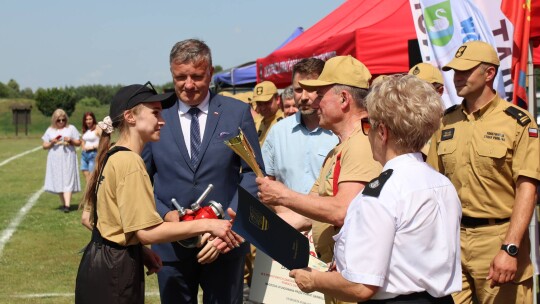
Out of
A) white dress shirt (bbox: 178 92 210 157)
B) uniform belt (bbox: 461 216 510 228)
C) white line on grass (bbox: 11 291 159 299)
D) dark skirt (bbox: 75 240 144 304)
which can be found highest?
white dress shirt (bbox: 178 92 210 157)

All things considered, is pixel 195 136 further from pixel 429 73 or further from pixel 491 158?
pixel 429 73

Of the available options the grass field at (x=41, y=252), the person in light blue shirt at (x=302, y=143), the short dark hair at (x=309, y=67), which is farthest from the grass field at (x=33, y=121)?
the short dark hair at (x=309, y=67)

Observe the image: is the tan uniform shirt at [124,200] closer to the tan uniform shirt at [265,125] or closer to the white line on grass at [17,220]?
the tan uniform shirt at [265,125]

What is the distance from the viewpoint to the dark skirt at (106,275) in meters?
4.05

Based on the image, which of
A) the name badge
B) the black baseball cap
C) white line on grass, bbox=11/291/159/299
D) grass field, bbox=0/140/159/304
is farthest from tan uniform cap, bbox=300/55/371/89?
white line on grass, bbox=11/291/159/299

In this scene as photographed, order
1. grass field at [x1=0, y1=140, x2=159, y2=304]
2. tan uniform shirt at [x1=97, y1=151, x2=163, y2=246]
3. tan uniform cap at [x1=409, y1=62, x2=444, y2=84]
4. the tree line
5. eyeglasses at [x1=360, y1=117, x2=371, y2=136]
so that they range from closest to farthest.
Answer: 1. eyeglasses at [x1=360, y1=117, x2=371, y2=136]
2. tan uniform shirt at [x1=97, y1=151, x2=163, y2=246]
3. tan uniform cap at [x1=409, y1=62, x2=444, y2=84]
4. grass field at [x1=0, y1=140, x2=159, y2=304]
5. the tree line

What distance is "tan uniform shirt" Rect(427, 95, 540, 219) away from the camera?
4.86 m

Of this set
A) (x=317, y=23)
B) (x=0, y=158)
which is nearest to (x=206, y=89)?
(x=317, y=23)

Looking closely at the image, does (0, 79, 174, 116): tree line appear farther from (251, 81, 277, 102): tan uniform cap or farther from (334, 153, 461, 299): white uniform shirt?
(334, 153, 461, 299): white uniform shirt

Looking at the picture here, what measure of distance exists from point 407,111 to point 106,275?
1.85 m

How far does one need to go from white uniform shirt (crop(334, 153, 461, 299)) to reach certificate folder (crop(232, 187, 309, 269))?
25cm

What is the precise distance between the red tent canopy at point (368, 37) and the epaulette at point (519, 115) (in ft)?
10.6

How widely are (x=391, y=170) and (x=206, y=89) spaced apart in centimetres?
233

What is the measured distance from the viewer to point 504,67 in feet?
18.6
